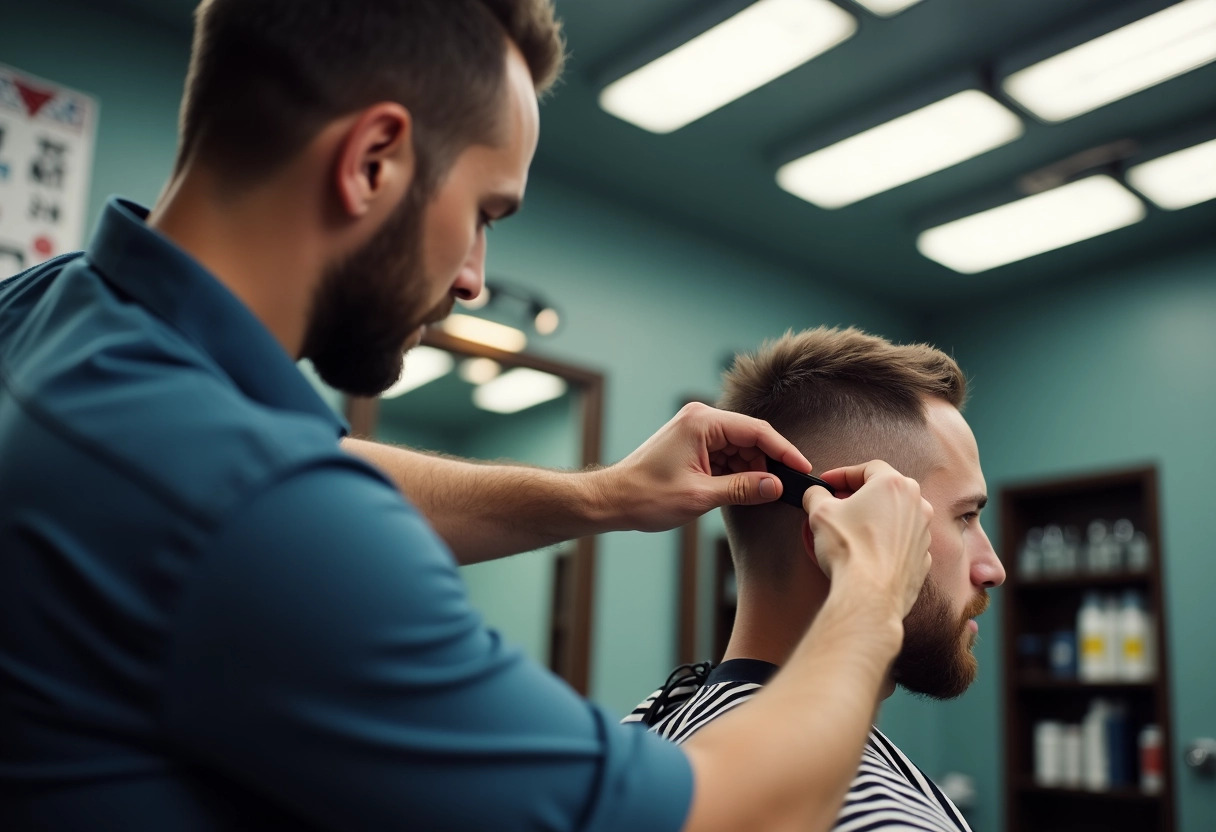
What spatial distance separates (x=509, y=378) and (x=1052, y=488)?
2915 millimetres

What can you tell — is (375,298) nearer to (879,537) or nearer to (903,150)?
(879,537)

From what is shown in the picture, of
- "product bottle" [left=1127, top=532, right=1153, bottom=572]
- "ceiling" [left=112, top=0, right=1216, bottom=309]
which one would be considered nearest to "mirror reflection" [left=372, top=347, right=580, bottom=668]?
"ceiling" [left=112, top=0, right=1216, bottom=309]

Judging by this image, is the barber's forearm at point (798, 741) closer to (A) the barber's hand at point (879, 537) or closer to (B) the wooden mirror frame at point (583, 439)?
(A) the barber's hand at point (879, 537)

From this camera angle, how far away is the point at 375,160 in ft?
2.98

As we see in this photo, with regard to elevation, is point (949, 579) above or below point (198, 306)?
below

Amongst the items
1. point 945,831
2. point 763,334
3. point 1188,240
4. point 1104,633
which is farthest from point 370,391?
point 1188,240

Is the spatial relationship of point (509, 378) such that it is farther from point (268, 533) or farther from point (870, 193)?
point (268, 533)

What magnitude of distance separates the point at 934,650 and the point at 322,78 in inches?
50.3

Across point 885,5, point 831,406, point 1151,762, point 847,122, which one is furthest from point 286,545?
point 1151,762

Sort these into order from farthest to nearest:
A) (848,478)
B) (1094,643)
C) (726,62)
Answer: (1094,643) < (726,62) < (848,478)

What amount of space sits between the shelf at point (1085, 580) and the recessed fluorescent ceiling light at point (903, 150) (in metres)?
2.02

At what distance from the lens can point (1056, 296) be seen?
Result: 5.09m

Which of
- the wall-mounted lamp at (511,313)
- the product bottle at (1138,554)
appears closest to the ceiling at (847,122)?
the wall-mounted lamp at (511,313)

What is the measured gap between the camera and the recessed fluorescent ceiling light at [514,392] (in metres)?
5.63
